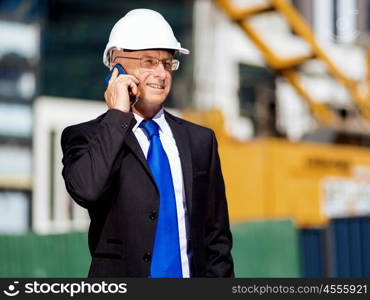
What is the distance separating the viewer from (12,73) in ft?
61.7

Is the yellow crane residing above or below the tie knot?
above

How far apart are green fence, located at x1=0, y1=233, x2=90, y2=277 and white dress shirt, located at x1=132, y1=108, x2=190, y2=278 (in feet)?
16.7

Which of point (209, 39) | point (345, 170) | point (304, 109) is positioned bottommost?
point (345, 170)

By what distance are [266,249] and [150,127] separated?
8296mm

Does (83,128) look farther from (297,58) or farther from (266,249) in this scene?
(297,58)

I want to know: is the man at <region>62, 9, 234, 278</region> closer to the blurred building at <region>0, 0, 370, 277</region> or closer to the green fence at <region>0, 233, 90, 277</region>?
the green fence at <region>0, 233, 90, 277</region>

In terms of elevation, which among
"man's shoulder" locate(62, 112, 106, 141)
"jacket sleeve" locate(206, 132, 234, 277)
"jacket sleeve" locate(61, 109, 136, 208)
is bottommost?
"jacket sleeve" locate(206, 132, 234, 277)

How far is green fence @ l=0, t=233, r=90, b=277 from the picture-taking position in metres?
8.89

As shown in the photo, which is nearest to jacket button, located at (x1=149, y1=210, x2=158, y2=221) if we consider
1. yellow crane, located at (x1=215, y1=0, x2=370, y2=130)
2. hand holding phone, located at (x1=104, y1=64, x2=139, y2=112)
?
hand holding phone, located at (x1=104, y1=64, x2=139, y2=112)

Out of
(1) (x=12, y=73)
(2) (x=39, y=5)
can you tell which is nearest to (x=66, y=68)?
(2) (x=39, y=5)

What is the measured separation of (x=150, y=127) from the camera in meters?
3.91

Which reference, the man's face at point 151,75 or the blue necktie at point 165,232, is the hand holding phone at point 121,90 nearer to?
the man's face at point 151,75

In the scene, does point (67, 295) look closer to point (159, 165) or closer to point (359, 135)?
point (159, 165)

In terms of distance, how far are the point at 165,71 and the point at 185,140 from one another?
316 mm
